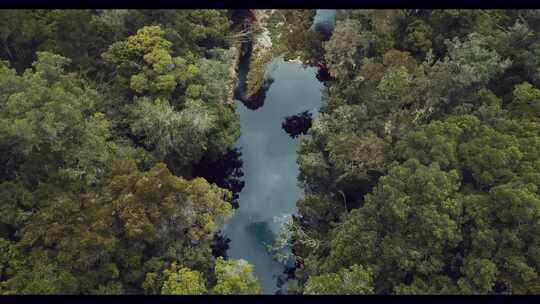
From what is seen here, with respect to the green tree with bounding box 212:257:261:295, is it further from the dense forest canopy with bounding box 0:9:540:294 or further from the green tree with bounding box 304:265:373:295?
the green tree with bounding box 304:265:373:295

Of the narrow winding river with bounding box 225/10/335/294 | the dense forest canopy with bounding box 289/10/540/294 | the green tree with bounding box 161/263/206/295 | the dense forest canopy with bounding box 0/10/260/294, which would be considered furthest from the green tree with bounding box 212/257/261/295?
the narrow winding river with bounding box 225/10/335/294

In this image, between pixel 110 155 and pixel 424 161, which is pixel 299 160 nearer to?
pixel 424 161

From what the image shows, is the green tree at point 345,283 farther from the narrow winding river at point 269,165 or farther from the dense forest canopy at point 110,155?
the narrow winding river at point 269,165

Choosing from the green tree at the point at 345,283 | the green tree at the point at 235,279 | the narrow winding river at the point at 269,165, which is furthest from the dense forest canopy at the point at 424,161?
the narrow winding river at the point at 269,165

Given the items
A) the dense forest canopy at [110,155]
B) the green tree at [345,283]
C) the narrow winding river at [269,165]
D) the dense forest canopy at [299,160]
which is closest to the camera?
the green tree at [345,283]

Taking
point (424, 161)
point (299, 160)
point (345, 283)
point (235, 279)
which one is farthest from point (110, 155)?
point (424, 161)

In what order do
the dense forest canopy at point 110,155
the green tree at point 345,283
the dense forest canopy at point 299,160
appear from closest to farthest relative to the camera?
the green tree at point 345,283 < the dense forest canopy at point 299,160 < the dense forest canopy at point 110,155
